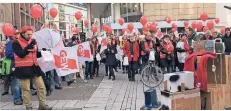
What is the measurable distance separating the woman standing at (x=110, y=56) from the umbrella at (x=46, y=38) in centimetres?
330

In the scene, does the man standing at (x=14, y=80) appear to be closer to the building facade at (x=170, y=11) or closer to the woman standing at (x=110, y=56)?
the woman standing at (x=110, y=56)

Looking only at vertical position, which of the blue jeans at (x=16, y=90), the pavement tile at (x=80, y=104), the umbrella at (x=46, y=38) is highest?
A: the umbrella at (x=46, y=38)

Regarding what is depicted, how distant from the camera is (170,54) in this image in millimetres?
11984

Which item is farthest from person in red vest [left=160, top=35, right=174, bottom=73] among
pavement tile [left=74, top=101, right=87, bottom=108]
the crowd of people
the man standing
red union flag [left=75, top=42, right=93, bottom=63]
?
the man standing

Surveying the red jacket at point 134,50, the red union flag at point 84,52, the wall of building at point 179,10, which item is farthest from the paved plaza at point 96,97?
the wall of building at point 179,10

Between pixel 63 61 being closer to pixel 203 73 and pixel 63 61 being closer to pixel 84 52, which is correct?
pixel 84 52

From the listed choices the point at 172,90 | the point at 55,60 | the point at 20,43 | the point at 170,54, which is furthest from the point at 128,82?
the point at 172,90

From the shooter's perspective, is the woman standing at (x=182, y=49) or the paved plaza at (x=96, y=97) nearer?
the paved plaza at (x=96, y=97)

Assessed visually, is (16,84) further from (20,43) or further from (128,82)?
(128,82)

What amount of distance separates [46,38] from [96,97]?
6.54 ft

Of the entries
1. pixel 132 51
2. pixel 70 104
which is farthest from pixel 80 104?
pixel 132 51

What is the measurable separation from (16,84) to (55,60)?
110 centimetres

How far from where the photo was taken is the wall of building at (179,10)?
4550 centimetres

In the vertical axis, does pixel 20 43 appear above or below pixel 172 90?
above
